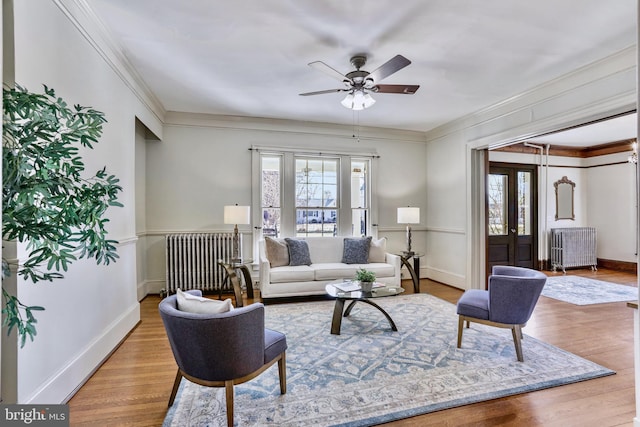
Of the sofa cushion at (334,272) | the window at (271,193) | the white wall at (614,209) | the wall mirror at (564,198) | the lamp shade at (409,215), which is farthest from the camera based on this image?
the wall mirror at (564,198)

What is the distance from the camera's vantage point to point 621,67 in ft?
10.0

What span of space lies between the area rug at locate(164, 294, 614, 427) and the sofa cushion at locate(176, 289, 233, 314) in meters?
0.70

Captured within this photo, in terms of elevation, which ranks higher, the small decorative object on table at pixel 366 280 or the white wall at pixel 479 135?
the white wall at pixel 479 135

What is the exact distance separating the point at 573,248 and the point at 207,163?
7988 mm

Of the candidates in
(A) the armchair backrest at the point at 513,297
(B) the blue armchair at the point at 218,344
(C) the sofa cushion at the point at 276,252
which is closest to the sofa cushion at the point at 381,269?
(C) the sofa cushion at the point at 276,252

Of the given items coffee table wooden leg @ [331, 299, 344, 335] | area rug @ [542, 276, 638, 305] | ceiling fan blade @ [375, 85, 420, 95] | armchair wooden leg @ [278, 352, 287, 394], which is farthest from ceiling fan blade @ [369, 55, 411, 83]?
area rug @ [542, 276, 638, 305]

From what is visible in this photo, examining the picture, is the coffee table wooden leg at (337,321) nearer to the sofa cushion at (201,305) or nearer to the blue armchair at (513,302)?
the blue armchair at (513,302)

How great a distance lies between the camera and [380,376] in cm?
248

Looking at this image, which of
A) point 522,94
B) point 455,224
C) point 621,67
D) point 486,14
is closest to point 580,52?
point 621,67

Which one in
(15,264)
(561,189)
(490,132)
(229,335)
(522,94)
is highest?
(522,94)

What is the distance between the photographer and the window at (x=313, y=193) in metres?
5.41

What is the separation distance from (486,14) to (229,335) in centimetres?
302

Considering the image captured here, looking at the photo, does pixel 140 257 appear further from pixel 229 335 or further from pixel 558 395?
pixel 558 395

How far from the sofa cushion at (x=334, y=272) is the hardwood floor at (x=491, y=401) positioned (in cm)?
216
